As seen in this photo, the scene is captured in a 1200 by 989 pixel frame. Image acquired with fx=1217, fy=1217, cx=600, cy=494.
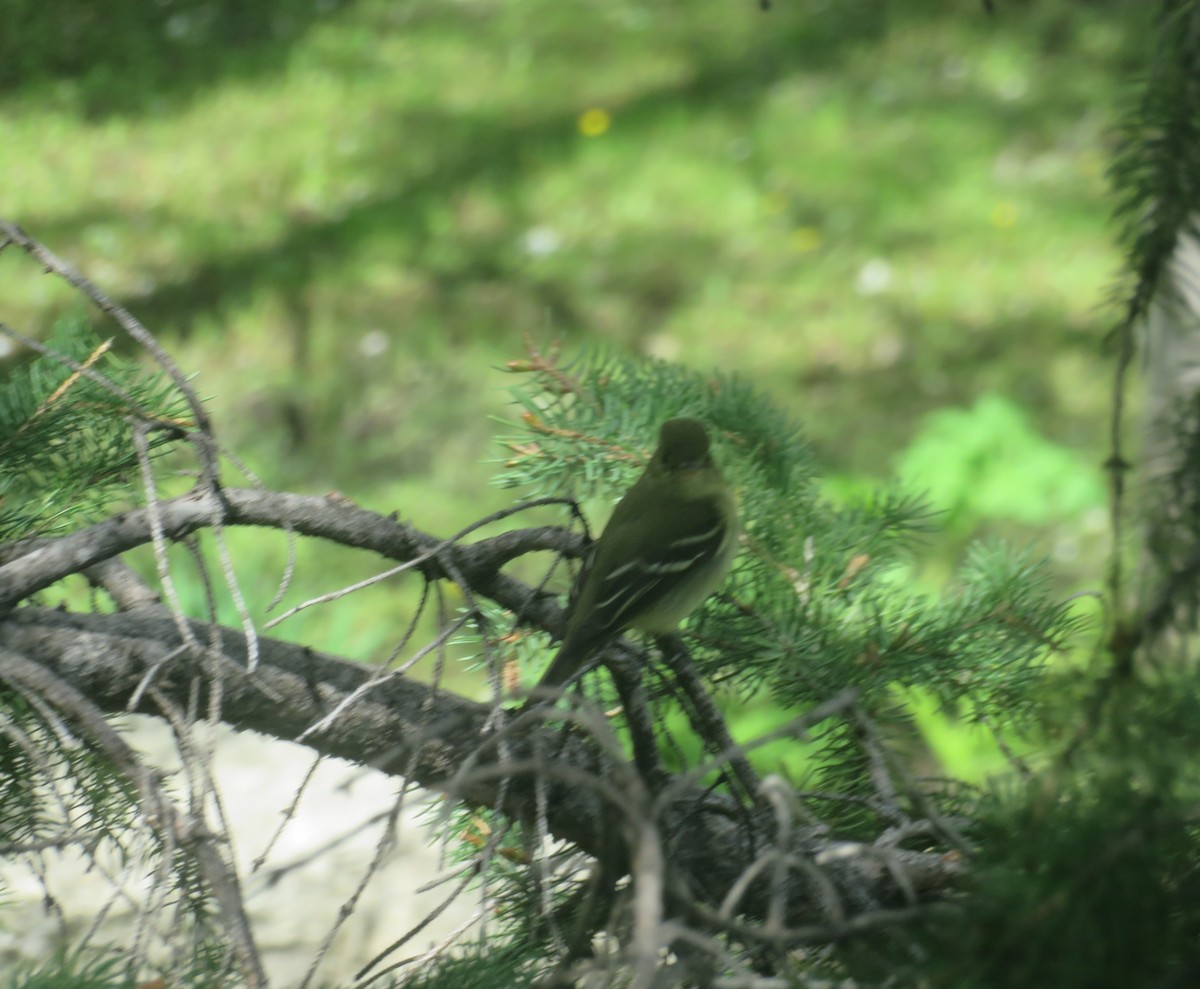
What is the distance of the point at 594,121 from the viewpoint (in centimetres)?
587

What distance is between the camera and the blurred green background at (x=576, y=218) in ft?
15.0

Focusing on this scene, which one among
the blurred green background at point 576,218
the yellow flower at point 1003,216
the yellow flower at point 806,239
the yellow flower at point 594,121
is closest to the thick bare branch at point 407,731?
the blurred green background at point 576,218

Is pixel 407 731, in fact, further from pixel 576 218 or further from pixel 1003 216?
pixel 1003 216

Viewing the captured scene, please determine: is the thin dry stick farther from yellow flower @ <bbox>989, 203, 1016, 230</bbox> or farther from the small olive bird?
yellow flower @ <bbox>989, 203, 1016, 230</bbox>

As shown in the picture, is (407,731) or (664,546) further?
(664,546)

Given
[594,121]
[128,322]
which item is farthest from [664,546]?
[594,121]

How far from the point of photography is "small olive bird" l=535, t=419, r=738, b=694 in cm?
199

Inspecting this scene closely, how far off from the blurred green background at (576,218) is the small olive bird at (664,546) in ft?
5.42

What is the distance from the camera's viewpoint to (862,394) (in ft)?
15.7

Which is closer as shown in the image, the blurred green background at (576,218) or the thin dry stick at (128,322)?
the thin dry stick at (128,322)

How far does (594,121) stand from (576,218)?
0.65 m

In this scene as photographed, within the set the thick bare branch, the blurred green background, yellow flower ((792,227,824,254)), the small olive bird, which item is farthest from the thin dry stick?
yellow flower ((792,227,824,254))

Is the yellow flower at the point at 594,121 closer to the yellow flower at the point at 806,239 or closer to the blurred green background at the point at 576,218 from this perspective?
the blurred green background at the point at 576,218

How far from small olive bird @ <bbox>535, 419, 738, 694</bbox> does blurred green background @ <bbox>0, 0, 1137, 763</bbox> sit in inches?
65.0
